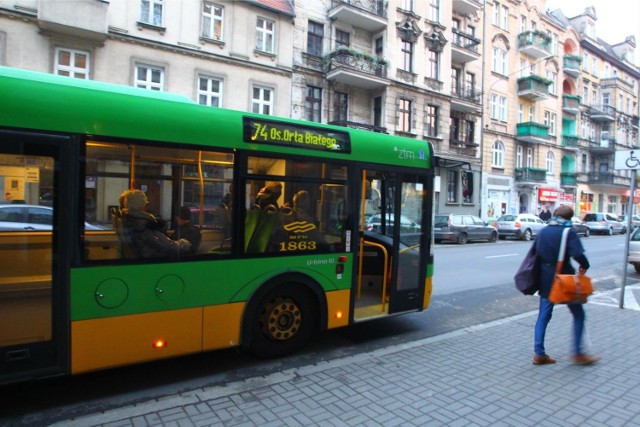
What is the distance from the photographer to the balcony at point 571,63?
129ft

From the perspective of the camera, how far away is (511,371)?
14.7 feet

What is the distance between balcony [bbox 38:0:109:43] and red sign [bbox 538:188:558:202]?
110 feet

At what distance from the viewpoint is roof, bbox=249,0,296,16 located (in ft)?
66.3

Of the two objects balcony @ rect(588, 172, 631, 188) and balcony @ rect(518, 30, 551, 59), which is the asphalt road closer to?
balcony @ rect(518, 30, 551, 59)

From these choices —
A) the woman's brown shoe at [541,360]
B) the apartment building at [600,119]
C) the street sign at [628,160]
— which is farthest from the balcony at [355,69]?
the apartment building at [600,119]

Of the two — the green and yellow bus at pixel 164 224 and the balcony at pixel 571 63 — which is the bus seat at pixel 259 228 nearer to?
the green and yellow bus at pixel 164 224

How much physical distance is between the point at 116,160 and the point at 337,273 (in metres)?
2.64

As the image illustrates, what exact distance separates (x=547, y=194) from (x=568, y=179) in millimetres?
4737

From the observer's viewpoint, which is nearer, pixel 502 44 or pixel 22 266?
pixel 22 266

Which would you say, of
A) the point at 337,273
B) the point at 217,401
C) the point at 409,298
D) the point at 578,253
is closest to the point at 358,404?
the point at 217,401

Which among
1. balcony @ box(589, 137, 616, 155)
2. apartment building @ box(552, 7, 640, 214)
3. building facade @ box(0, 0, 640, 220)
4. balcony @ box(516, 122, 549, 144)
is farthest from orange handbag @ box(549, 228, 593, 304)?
balcony @ box(589, 137, 616, 155)

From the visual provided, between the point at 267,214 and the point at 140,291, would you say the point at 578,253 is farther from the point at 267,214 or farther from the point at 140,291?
the point at 140,291

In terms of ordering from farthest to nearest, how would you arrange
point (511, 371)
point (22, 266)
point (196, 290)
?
1. point (511, 371)
2. point (196, 290)
3. point (22, 266)

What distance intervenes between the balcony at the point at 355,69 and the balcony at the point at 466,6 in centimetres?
942
